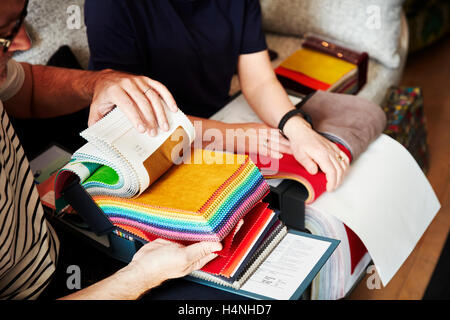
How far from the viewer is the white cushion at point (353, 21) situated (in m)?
1.89

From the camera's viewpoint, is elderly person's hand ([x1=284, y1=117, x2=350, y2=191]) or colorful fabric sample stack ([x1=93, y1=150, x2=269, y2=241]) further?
elderly person's hand ([x1=284, y1=117, x2=350, y2=191])

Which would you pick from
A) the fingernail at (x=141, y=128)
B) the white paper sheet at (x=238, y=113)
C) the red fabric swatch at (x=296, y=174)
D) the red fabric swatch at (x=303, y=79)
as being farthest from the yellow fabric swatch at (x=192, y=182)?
the red fabric swatch at (x=303, y=79)

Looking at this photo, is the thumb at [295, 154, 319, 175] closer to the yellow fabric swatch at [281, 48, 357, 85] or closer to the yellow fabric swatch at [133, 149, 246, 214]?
the yellow fabric swatch at [133, 149, 246, 214]

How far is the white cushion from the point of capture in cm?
189

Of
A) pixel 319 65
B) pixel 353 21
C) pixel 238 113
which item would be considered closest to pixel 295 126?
pixel 238 113

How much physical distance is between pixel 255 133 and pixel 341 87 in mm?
575

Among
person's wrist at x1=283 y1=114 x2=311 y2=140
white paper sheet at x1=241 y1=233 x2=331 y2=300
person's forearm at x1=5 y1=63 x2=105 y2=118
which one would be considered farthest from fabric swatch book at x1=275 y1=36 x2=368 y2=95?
white paper sheet at x1=241 y1=233 x2=331 y2=300

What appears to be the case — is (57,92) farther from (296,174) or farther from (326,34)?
(326,34)

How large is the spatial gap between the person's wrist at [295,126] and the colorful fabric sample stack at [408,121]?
0.62m

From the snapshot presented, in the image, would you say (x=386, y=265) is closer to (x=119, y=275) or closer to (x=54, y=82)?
(x=119, y=275)

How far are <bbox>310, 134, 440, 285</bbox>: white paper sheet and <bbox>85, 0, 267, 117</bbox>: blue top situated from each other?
1.58ft

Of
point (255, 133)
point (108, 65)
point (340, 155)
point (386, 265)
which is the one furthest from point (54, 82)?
point (386, 265)

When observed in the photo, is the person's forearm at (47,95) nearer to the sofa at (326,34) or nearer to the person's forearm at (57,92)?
the person's forearm at (57,92)

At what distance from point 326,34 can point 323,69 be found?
0.30 meters
